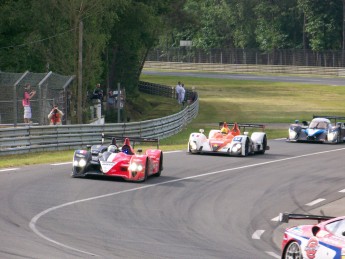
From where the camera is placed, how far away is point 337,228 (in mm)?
11922

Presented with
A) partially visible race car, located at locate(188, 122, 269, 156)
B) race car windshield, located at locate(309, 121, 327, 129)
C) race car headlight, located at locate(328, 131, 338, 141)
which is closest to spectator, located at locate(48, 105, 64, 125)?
partially visible race car, located at locate(188, 122, 269, 156)

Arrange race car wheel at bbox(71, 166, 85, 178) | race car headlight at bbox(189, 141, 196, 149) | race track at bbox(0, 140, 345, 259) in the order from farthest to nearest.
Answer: race car headlight at bbox(189, 141, 196, 149) → race car wheel at bbox(71, 166, 85, 178) → race track at bbox(0, 140, 345, 259)

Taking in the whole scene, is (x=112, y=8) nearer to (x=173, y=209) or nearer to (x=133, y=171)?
(x=133, y=171)

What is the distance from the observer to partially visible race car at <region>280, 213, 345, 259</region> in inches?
458

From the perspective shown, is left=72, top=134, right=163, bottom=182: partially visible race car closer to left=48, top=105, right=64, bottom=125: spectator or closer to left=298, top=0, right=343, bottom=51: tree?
left=48, top=105, right=64, bottom=125: spectator

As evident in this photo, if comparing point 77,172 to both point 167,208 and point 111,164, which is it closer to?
point 111,164

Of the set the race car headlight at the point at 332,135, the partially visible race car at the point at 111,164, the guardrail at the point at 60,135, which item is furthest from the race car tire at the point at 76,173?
the race car headlight at the point at 332,135

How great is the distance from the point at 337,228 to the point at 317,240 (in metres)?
0.29

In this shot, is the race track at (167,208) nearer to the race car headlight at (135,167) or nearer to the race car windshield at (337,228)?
the race car headlight at (135,167)

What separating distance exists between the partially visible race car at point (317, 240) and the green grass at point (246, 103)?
1861cm

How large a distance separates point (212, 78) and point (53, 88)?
208 feet

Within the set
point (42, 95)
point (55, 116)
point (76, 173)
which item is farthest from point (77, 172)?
point (42, 95)

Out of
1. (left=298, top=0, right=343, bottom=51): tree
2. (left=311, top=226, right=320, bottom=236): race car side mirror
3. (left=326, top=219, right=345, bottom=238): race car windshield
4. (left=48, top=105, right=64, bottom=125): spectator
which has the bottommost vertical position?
(left=311, top=226, right=320, bottom=236): race car side mirror

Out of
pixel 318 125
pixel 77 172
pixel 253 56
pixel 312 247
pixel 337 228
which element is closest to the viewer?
pixel 337 228
